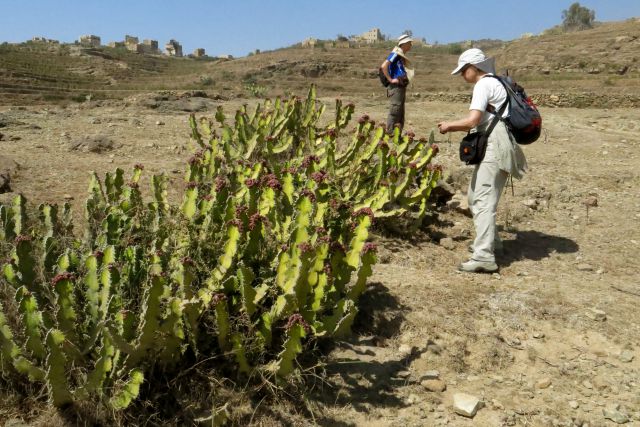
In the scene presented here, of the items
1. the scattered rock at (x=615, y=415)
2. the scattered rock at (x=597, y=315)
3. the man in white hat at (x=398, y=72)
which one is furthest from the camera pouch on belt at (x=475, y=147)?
the man in white hat at (x=398, y=72)

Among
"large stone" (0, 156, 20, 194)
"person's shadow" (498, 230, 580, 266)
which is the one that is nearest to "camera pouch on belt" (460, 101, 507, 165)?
"person's shadow" (498, 230, 580, 266)

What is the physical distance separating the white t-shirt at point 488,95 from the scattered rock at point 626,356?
6.20 ft

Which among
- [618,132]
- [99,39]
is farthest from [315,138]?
[99,39]

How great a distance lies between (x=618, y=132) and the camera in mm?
9969

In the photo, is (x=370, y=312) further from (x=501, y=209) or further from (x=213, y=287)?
(x=501, y=209)

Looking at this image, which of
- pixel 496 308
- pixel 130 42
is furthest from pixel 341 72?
pixel 130 42

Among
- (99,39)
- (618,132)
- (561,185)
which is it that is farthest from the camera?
(99,39)

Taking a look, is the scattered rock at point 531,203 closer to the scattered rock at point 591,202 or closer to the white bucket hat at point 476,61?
the scattered rock at point 591,202

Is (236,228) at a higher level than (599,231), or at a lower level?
higher

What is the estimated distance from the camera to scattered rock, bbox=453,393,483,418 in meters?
2.71

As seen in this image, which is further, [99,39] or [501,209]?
[99,39]

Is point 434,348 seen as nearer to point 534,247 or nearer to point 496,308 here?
point 496,308

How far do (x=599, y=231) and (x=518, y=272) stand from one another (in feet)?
5.08

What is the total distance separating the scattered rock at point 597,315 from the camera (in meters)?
3.56
